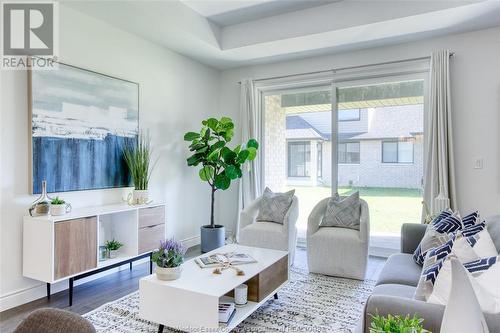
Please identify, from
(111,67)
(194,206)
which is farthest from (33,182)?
(194,206)

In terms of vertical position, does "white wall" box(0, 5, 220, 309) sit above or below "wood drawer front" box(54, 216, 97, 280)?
above

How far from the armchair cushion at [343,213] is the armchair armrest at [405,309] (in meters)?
2.26

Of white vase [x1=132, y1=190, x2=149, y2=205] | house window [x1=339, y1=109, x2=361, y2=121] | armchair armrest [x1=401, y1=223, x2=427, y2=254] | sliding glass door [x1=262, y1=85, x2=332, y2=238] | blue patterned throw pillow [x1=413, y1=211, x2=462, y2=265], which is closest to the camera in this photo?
blue patterned throw pillow [x1=413, y1=211, x2=462, y2=265]

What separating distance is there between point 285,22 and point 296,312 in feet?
10.4

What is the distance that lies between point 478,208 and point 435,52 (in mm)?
1880

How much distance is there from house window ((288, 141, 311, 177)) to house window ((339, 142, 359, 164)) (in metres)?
0.48

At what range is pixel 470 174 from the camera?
3.84 meters

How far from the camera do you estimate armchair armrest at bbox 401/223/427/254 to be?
2.90 m

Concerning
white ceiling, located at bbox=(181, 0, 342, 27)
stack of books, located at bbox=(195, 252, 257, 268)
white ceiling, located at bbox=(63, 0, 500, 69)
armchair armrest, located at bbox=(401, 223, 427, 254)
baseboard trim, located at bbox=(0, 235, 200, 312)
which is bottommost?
baseboard trim, located at bbox=(0, 235, 200, 312)

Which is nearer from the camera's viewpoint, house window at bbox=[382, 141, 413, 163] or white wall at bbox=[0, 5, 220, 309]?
white wall at bbox=[0, 5, 220, 309]

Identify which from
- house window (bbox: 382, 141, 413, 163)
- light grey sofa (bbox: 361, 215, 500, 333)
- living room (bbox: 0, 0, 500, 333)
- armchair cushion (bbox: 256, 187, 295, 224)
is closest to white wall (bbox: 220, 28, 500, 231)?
living room (bbox: 0, 0, 500, 333)

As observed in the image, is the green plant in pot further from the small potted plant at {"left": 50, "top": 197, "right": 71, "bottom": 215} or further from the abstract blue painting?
the small potted plant at {"left": 50, "top": 197, "right": 71, "bottom": 215}

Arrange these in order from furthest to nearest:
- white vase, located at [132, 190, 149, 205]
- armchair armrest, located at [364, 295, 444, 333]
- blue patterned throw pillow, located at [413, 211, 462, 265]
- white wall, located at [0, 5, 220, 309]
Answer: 1. white vase, located at [132, 190, 149, 205]
2. white wall, located at [0, 5, 220, 309]
3. blue patterned throw pillow, located at [413, 211, 462, 265]
4. armchair armrest, located at [364, 295, 444, 333]

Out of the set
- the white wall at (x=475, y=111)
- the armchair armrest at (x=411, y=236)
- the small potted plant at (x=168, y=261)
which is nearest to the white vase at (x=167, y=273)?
the small potted plant at (x=168, y=261)
